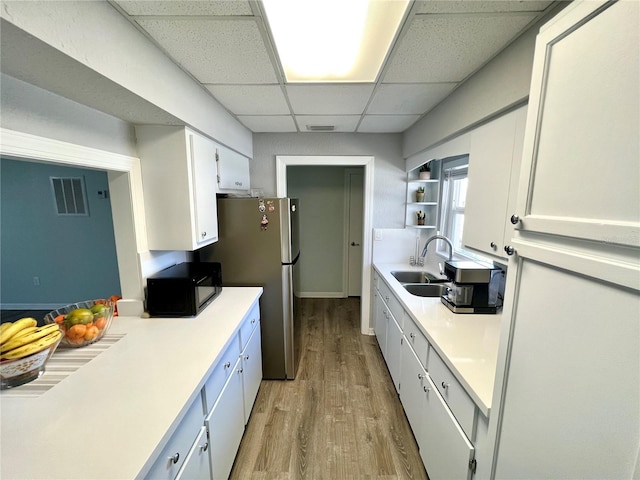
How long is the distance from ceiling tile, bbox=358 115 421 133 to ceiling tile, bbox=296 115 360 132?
9 cm

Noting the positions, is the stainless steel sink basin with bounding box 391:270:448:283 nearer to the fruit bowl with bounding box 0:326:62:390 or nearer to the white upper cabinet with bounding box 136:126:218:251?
the white upper cabinet with bounding box 136:126:218:251

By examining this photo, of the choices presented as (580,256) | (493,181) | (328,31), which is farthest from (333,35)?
(580,256)

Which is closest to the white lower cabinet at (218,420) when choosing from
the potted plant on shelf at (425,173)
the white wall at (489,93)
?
the white wall at (489,93)

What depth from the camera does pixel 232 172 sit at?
2188 mm

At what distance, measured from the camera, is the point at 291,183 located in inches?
152

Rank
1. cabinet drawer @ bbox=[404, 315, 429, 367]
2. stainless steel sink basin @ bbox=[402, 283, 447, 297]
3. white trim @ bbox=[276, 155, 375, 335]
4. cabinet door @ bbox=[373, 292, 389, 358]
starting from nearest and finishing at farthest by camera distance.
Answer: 1. cabinet drawer @ bbox=[404, 315, 429, 367]
2. stainless steel sink basin @ bbox=[402, 283, 447, 297]
3. cabinet door @ bbox=[373, 292, 389, 358]
4. white trim @ bbox=[276, 155, 375, 335]

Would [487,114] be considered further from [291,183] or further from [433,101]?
[291,183]

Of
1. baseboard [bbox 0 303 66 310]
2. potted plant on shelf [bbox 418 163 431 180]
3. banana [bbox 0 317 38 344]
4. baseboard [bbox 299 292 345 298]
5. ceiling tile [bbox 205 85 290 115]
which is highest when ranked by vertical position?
ceiling tile [bbox 205 85 290 115]

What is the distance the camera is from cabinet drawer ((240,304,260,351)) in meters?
1.62

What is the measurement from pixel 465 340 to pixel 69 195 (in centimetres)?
453

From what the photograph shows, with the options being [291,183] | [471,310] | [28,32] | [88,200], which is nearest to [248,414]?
[471,310]

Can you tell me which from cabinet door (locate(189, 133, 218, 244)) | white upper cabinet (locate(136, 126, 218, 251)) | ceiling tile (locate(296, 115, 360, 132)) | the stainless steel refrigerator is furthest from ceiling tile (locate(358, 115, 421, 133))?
white upper cabinet (locate(136, 126, 218, 251))

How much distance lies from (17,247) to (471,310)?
530 centimetres

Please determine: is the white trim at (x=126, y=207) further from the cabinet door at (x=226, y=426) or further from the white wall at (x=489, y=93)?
the white wall at (x=489, y=93)
